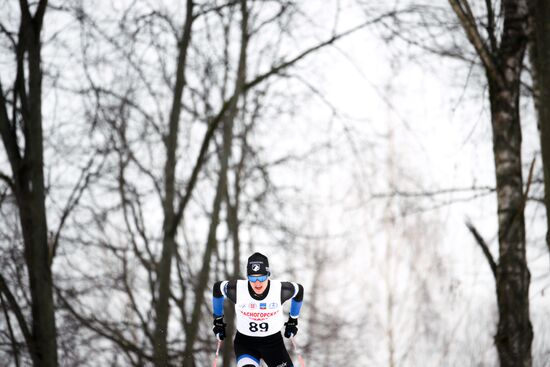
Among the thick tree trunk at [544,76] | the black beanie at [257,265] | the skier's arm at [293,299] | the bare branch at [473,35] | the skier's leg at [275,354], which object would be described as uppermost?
the bare branch at [473,35]

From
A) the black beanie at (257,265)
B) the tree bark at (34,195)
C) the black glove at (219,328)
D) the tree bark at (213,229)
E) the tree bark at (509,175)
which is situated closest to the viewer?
the black beanie at (257,265)

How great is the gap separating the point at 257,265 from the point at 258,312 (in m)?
0.42

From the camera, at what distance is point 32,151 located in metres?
8.24

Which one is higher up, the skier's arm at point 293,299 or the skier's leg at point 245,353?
the skier's arm at point 293,299

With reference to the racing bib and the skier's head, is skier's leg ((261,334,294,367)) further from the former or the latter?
the skier's head

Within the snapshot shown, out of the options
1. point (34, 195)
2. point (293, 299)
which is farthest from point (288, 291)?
point (34, 195)

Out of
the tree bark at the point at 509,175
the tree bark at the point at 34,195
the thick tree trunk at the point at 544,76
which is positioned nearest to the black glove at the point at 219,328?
the tree bark at the point at 509,175

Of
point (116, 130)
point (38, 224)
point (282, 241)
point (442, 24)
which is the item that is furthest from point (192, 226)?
point (442, 24)

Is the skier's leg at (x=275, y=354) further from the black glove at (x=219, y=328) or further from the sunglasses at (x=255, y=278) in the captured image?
the sunglasses at (x=255, y=278)

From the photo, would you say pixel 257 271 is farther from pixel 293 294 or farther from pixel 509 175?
pixel 509 175

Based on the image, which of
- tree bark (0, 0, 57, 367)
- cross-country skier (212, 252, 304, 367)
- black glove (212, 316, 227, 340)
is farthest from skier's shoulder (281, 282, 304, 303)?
tree bark (0, 0, 57, 367)

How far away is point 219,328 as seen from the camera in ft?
18.9

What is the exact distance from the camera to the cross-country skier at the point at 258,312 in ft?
18.3

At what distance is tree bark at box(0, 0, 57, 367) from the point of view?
27.0 ft
